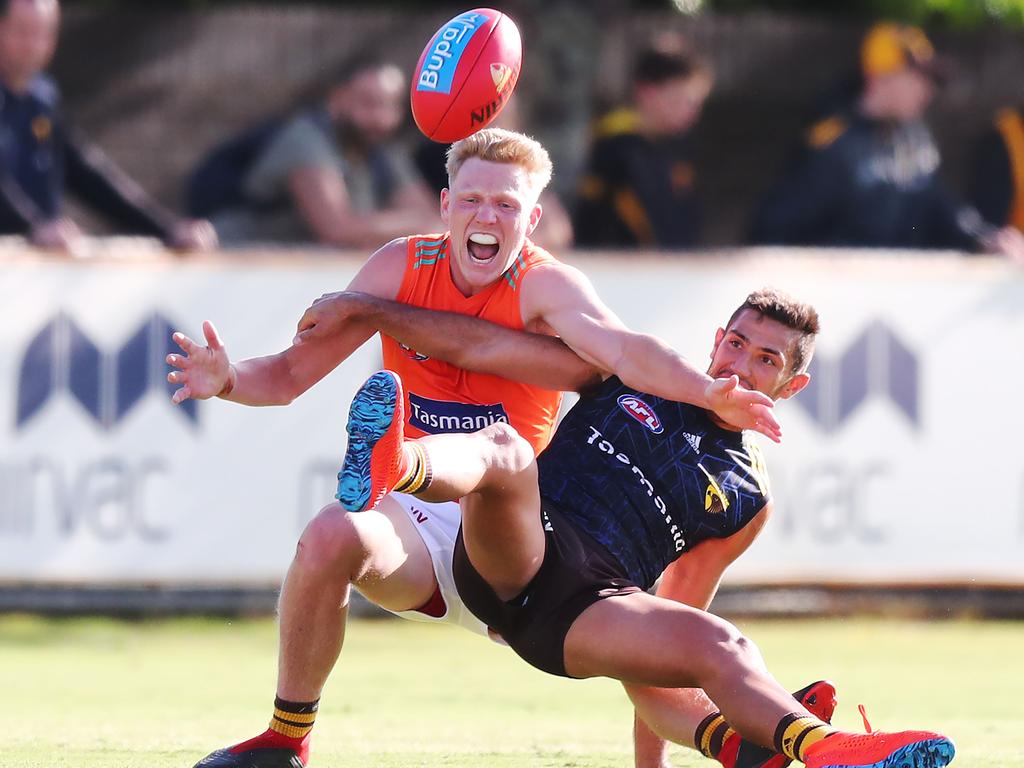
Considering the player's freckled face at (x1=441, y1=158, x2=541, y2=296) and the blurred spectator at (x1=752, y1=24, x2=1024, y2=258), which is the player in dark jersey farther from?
the blurred spectator at (x1=752, y1=24, x2=1024, y2=258)

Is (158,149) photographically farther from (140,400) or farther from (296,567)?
(296,567)

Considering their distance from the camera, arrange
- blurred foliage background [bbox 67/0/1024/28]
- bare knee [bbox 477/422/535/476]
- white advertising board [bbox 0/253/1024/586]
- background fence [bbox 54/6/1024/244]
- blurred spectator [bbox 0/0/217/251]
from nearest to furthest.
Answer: bare knee [bbox 477/422/535/476] < white advertising board [bbox 0/253/1024/586] < blurred spectator [bbox 0/0/217/251] < background fence [bbox 54/6/1024/244] < blurred foliage background [bbox 67/0/1024/28]

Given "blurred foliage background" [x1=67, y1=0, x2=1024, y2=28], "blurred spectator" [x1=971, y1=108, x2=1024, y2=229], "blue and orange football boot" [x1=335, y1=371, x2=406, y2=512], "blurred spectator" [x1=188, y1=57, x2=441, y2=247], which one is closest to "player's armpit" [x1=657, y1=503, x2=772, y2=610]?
"blue and orange football boot" [x1=335, y1=371, x2=406, y2=512]

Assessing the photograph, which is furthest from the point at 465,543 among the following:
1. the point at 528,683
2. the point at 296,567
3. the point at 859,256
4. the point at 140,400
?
the point at 859,256

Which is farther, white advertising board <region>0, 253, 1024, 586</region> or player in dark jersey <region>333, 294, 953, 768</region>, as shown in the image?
white advertising board <region>0, 253, 1024, 586</region>

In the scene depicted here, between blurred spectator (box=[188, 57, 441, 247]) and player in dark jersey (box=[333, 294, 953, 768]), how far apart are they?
14.5 ft

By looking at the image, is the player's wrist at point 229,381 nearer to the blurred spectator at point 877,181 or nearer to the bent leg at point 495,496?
the bent leg at point 495,496

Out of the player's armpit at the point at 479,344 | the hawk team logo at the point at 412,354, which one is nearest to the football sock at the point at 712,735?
the player's armpit at the point at 479,344

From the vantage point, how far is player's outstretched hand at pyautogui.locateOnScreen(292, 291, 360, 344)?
17.3 ft

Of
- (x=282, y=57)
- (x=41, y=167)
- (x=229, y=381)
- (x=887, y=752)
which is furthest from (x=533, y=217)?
(x=282, y=57)

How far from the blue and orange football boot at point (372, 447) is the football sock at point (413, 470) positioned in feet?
0.07

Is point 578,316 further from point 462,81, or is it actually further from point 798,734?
point 798,734

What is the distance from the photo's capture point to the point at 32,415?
8.94 meters

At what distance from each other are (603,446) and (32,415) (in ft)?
14.9
